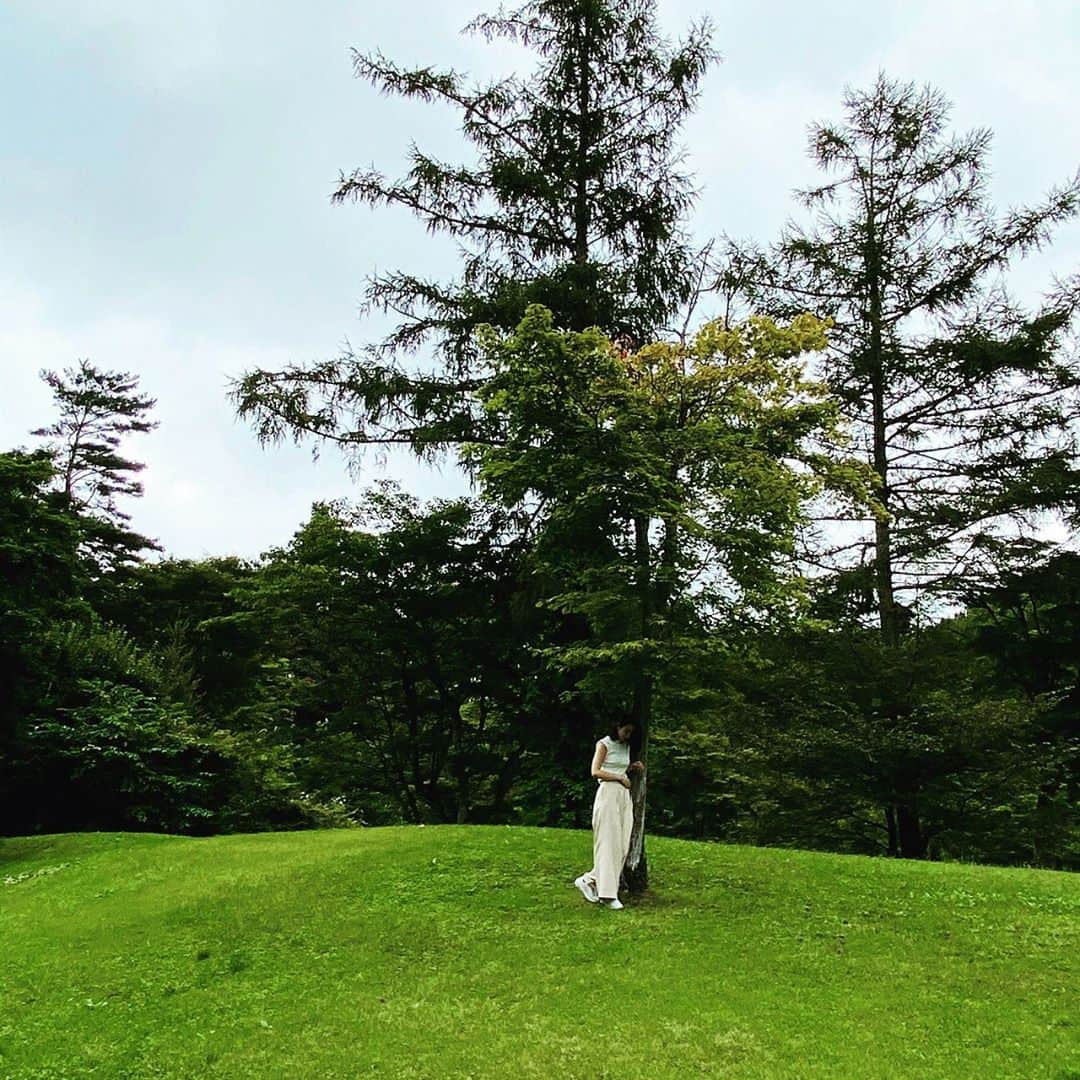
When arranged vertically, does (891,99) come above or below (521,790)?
above

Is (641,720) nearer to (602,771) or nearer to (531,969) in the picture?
(602,771)

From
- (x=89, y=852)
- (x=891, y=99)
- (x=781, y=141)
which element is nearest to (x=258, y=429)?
(x=89, y=852)

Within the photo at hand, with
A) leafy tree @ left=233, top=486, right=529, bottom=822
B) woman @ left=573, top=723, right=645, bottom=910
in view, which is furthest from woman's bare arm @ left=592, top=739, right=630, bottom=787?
leafy tree @ left=233, top=486, right=529, bottom=822

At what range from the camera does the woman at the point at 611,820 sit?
23.0 feet

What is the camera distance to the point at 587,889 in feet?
23.5

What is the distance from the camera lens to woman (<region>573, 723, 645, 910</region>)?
7.01 metres

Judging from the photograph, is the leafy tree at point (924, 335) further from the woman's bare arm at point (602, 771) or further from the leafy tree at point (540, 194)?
the woman's bare arm at point (602, 771)

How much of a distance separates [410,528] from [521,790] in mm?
4636

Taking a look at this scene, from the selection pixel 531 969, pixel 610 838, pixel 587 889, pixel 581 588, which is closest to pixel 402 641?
pixel 581 588

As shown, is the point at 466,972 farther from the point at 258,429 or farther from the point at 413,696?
the point at 258,429

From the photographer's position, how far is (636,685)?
7.46 metres

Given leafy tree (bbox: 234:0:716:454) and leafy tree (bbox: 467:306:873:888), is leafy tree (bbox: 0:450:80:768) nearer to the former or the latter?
leafy tree (bbox: 234:0:716:454)

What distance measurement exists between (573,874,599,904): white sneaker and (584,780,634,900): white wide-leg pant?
1.9 inches

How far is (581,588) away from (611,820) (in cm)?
380
